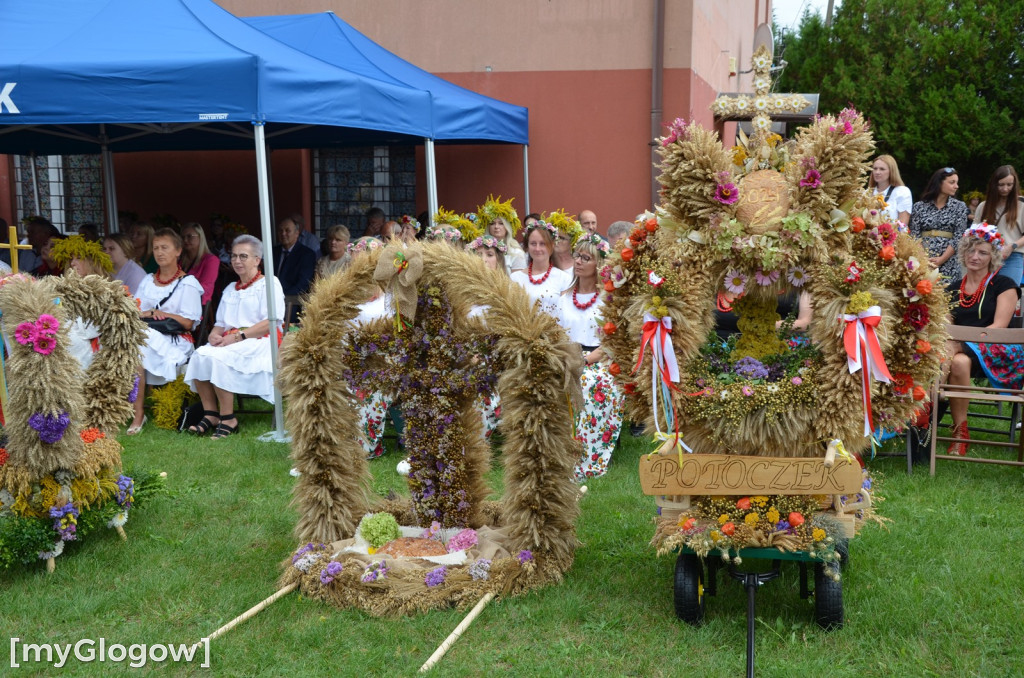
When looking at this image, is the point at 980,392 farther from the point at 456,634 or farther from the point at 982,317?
the point at 456,634

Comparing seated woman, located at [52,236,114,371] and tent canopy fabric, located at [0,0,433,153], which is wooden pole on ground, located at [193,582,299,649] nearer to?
seated woman, located at [52,236,114,371]

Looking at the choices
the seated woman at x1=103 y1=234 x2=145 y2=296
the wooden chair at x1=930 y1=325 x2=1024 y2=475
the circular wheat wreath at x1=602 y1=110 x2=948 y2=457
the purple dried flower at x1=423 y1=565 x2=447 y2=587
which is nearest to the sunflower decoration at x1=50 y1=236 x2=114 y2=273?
the seated woman at x1=103 y1=234 x2=145 y2=296

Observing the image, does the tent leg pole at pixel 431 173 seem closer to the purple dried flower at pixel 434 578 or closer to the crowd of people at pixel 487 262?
the crowd of people at pixel 487 262

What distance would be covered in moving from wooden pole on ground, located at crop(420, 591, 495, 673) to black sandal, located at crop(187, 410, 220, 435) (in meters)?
4.09

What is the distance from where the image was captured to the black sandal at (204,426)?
747cm

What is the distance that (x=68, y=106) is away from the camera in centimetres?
682

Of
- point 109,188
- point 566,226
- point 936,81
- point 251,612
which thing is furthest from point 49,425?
point 936,81

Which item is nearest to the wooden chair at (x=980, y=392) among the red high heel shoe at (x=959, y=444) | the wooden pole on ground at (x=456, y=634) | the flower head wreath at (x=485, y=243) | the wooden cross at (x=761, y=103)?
the red high heel shoe at (x=959, y=444)

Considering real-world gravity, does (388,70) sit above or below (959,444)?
above

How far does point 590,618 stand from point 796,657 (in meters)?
0.88

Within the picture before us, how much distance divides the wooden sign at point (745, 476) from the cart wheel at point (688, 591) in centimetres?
34

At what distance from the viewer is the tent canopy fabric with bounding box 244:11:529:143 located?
9.12m

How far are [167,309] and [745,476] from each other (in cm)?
567

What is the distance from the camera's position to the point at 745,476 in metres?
3.82
